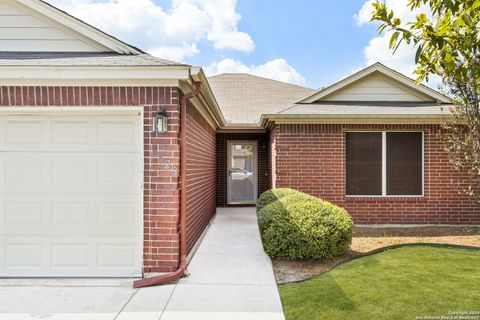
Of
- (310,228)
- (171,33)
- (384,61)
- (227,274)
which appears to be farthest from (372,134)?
(171,33)

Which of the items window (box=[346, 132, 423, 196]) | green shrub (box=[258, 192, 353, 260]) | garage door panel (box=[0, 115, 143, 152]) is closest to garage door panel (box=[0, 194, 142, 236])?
garage door panel (box=[0, 115, 143, 152])

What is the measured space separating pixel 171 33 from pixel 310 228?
9.95m

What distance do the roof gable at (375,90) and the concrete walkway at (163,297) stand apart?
213 inches

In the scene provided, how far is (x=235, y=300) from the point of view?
4.06 metres

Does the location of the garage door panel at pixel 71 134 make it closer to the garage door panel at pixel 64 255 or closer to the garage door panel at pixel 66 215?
the garage door panel at pixel 66 215

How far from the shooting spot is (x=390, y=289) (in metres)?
4.26

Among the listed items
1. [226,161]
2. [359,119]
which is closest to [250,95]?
[226,161]

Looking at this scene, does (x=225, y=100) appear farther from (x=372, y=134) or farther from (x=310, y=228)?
(x=310, y=228)

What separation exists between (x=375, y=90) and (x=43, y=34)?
7807 millimetres

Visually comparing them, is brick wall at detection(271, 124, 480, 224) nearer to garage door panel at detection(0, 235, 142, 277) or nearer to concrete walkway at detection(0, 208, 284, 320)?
concrete walkway at detection(0, 208, 284, 320)

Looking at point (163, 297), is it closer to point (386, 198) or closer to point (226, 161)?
point (386, 198)

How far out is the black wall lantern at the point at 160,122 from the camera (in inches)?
180

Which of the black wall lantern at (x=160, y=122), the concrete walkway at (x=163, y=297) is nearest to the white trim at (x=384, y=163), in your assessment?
the concrete walkway at (x=163, y=297)

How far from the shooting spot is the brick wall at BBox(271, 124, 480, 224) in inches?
327
